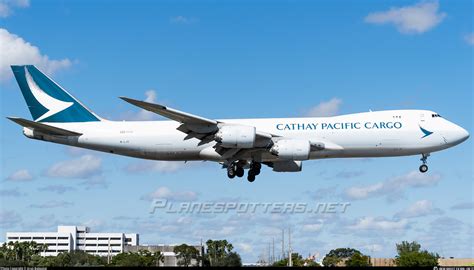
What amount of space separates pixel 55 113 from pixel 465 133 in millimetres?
32650

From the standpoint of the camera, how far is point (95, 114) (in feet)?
206

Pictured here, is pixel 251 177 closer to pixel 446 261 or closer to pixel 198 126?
pixel 198 126

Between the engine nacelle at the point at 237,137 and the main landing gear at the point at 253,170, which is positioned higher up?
the engine nacelle at the point at 237,137

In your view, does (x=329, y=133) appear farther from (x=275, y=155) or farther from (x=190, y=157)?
(x=190, y=157)

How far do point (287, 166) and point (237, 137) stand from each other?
723 cm

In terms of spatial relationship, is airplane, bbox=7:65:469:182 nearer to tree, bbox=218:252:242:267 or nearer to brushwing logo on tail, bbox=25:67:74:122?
Answer: brushwing logo on tail, bbox=25:67:74:122

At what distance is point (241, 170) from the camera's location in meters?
59.5

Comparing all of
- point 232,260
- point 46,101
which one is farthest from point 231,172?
point 46,101

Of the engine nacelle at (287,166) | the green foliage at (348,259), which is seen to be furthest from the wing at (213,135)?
the green foliage at (348,259)

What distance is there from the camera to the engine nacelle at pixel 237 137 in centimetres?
5491

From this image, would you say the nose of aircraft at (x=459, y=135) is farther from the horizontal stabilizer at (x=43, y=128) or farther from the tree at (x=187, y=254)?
the tree at (x=187, y=254)

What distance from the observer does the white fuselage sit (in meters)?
55.7

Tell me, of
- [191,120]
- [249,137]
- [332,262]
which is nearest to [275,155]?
[249,137]

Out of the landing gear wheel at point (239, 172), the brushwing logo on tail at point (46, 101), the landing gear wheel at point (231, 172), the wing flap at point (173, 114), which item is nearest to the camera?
the wing flap at point (173, 114)
